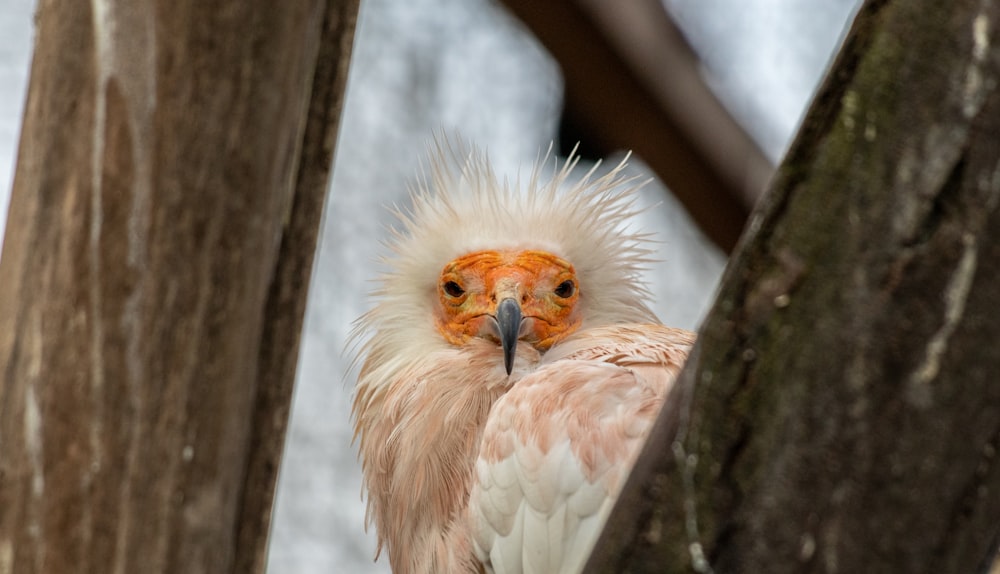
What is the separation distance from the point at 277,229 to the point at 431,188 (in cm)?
150

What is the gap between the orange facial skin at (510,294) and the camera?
2.31m

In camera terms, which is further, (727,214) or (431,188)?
(727,214)

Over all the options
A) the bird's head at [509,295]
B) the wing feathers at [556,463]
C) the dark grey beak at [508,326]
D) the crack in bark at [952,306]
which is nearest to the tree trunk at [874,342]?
the crack in bark at [952,306]

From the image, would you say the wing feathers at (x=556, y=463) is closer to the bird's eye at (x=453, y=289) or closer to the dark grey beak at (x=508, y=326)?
the dark grey beak at (x=508, y=326)

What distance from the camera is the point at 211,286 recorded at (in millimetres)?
1073

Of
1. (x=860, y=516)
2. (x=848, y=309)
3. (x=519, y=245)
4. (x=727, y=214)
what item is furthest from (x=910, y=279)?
(x=727, y=214)

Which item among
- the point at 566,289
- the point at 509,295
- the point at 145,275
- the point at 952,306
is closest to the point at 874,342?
the point at 952,306

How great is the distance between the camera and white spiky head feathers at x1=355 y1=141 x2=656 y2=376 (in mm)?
2465

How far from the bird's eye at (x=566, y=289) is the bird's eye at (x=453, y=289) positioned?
0.65 ft

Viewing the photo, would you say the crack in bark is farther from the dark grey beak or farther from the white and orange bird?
the dark grey beak

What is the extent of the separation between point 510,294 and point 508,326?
0.13 meters

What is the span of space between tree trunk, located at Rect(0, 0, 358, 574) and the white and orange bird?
2.76 ft

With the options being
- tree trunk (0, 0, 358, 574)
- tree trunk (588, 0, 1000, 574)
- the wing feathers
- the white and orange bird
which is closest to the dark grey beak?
the white and orange bird

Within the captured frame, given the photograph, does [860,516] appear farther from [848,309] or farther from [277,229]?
[277,229]
